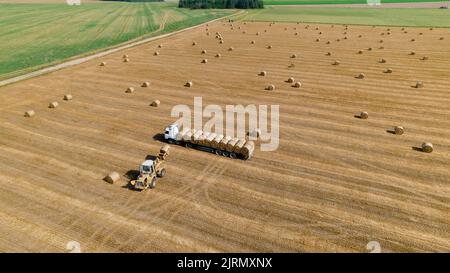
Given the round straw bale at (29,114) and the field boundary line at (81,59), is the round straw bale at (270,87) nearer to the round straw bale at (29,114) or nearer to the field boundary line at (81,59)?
the round straw bale at (29,114)

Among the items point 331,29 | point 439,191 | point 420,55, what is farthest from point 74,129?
point 331,29

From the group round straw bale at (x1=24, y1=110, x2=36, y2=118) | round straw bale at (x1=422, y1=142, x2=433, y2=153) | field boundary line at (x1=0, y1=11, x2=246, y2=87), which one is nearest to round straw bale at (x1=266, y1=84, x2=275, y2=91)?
round straw bale at (x1=422, y1=142, x2=433, y2=153)

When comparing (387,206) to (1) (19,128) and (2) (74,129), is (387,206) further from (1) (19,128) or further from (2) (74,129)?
(1) (19,128)

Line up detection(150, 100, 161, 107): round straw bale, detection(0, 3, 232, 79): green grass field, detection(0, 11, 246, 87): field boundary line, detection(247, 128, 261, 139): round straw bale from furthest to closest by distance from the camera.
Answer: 1. detection(0, 3, 232, 79): green grass field
2. detection(0, 11, 246, 87): field boundary line
3. detection(150, 100, 161, 107): round straw bale
4. detection(247, 128, 261, 139): round straw bale

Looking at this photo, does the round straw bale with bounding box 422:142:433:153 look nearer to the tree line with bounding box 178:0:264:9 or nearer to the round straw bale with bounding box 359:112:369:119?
the round straw bale with bounding box 359:112:369:119

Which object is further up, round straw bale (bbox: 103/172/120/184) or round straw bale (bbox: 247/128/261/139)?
round straw bale (bbox: 247/128/261/139)

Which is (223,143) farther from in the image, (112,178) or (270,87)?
(270,87)

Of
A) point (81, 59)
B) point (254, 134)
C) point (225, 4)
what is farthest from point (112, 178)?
point (225, 4)
